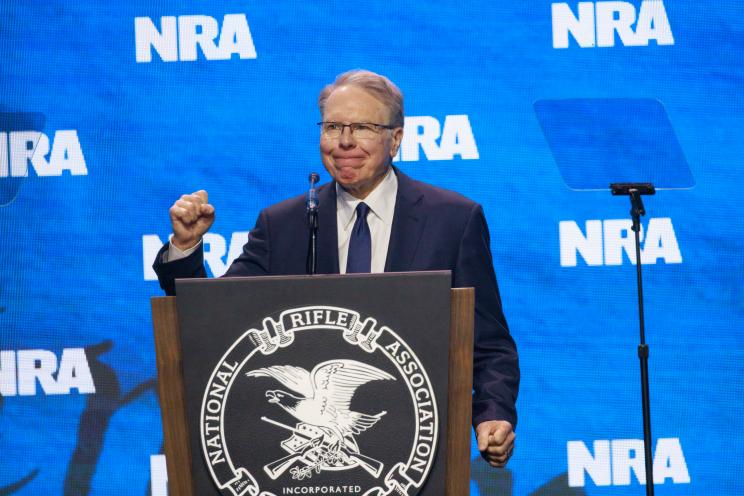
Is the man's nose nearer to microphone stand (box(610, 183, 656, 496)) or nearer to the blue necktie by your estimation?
the blue necktie

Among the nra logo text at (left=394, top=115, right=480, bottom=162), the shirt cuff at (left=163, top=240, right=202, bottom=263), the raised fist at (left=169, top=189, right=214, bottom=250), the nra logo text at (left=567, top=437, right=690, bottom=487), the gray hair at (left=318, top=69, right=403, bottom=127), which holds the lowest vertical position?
the nra logo text at (left=567, top=437, right=690, bottom=487)

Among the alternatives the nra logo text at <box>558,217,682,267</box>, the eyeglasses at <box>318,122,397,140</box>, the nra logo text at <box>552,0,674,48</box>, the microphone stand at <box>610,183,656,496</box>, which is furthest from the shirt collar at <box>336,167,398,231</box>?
the nra logo text at <box>552,0,674,48</box>

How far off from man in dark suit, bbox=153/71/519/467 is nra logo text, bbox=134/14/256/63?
1670 millimetres

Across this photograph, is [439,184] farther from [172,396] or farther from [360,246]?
[172,396]

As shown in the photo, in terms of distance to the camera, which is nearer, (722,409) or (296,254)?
(296,254)

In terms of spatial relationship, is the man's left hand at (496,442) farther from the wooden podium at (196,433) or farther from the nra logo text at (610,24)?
the nra logo text at (610,24)

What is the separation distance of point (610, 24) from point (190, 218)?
2422 millimetres

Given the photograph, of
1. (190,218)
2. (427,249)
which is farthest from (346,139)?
(190,218)

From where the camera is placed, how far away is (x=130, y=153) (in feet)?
12.5

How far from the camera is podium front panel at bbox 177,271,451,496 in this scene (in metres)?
1.59

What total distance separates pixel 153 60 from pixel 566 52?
5.25 feet

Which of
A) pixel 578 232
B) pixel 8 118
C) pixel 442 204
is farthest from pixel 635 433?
pixel 8 118

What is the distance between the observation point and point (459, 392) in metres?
1.65

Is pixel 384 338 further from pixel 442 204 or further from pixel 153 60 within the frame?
pixel 153 60
